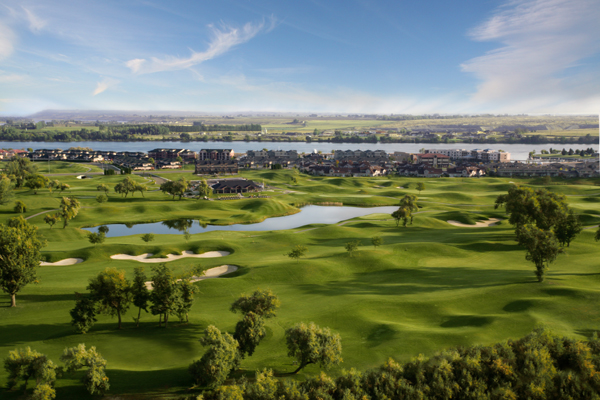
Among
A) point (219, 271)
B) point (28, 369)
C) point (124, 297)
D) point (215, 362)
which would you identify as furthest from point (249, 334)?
point (219, 271)

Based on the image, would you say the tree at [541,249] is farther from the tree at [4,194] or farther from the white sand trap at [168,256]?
the tree at [4,194]

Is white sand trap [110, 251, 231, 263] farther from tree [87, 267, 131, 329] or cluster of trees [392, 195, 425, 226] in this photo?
cluster of trees [392, 195, 425, 226]

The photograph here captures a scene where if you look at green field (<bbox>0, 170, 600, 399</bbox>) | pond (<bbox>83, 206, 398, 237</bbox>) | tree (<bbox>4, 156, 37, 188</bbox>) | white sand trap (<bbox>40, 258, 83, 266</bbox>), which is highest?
tree (<bbox>4, 156, 37, 188</bbox>)

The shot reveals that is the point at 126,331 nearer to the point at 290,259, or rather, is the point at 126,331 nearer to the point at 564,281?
the point at 290,259

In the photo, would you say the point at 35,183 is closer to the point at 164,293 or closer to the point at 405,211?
the point at 405,211

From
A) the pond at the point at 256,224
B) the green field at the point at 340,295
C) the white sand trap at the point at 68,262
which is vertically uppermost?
the green field at the point at 340,295

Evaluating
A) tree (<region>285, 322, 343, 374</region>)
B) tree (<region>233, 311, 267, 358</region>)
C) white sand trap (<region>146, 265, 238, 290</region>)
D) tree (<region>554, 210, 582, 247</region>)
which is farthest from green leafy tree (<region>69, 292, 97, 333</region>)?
tree (<region>554, 210, 582, 247</region>)

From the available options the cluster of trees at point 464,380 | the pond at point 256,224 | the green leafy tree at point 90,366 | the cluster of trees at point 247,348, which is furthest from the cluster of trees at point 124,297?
the pond at point 256,224
